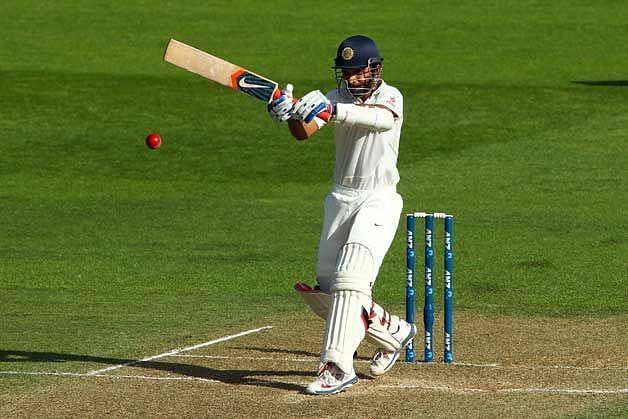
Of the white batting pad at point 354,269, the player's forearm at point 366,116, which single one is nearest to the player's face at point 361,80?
the player's forearm at point 366,116

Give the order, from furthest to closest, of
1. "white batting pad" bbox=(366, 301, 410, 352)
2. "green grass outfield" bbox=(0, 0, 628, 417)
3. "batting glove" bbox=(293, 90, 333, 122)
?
"green grass outfield" bbox=(0, 0, 628, 417), "white batting pad" bbox=(366, 301, 410, 352), "batting glove" bbox=(293, 90, 333, 122)

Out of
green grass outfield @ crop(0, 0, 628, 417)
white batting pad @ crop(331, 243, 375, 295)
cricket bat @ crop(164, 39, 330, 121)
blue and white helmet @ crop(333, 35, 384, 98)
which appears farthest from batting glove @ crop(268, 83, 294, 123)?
green grass outfield @ crop(0, 0, 628, 417)

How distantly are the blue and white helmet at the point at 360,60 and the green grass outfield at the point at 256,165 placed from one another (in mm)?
2442

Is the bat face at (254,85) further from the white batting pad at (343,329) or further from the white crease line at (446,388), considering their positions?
the white crease line at (446,388)

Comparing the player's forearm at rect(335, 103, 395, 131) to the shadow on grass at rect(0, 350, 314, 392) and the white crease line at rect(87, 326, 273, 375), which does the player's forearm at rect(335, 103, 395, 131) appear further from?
the white crease line at rect(87, 326, 273, 375)

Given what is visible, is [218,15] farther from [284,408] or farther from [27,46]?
[284,408]

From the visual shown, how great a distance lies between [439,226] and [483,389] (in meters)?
8.34

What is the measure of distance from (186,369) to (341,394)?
1206 mm

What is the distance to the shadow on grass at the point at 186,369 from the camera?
8.82 meters

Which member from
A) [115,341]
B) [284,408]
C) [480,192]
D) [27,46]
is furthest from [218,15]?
[284,408]

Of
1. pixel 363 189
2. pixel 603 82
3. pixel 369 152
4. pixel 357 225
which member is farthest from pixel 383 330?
pixel 603 82

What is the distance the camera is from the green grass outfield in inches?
483

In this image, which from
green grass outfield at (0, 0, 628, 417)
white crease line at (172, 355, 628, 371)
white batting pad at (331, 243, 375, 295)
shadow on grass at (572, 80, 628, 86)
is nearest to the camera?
white batting pad at (331, 243, 375, 295)

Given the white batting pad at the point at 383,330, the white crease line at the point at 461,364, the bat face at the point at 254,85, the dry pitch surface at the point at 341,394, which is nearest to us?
the dry pitch surface at the point at 341,394
